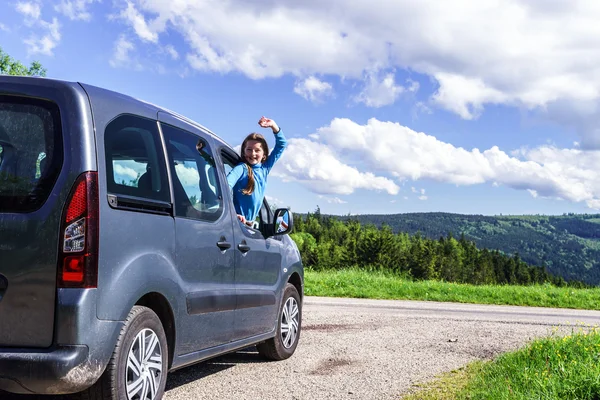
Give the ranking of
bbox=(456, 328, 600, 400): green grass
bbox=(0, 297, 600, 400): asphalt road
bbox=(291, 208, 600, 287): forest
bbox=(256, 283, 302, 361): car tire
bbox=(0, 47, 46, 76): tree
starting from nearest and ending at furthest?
bbox=(456, 328, 600, 400): green grass, bbox=(0, 297, 600, 400): asphalt road, bbox=(256, 283, 302, 361): car tire, bbox=(0, 47, 46, 76): tree, bbox=(291, 208, 600, 287): forest

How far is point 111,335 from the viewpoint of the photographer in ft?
11.9

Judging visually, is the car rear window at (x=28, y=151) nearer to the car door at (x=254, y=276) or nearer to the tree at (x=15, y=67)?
the car door at (x=254, y=276)

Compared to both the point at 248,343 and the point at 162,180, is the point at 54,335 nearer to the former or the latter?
the point at 162,180

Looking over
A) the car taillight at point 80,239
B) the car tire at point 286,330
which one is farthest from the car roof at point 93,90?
the car tire at point 286,330

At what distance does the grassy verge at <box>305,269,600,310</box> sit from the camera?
15.9 m

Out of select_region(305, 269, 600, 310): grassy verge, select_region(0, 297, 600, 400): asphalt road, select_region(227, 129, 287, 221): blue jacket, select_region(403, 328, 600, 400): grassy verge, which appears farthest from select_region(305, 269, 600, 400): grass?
select_region(305, 269, 600, 310): grassy verge

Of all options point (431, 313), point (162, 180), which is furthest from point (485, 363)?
point (431, 313)

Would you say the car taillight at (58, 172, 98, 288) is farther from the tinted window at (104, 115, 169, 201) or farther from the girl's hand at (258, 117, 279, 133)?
the girl's hand at (258, 117, 279, 133)

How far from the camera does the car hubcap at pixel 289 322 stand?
22.0 feet

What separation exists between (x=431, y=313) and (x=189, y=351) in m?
7.93

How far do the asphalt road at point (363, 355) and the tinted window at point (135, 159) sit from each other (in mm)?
1692

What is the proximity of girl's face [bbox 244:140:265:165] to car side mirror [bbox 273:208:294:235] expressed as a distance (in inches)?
20.4

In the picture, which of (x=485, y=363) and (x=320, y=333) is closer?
(x=485, y=363)

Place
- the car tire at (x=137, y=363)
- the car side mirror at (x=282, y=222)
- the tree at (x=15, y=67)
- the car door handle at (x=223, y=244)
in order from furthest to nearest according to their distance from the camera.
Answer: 1. the tree at (x=15, y=67)
2. the car side mirror at (x=282, y=222)
3. the car door handle at (x=223, y=244)
4. the car tire at (x=137, y=363)
